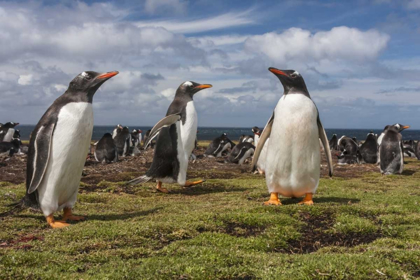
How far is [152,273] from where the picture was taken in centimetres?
498

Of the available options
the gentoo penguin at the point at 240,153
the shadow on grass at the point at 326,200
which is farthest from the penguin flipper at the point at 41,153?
the gentoo penguin at the point at 240,153

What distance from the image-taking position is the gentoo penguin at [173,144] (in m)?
12.1

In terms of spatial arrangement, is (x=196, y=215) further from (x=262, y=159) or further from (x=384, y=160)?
(x=384, y=160)

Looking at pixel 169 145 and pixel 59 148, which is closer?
pixel 59 148

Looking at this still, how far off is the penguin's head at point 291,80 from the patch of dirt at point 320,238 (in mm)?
2628

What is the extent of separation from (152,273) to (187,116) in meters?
7.78

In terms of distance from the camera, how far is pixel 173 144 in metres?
12.2

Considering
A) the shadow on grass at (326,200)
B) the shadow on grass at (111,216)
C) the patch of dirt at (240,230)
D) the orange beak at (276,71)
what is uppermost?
the orange beak at (276,71)

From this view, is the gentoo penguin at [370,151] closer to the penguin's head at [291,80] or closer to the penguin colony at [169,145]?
the penguin colony at [169,145]

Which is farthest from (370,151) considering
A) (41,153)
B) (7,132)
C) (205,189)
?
(7,132)

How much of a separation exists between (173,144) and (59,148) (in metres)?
5.08

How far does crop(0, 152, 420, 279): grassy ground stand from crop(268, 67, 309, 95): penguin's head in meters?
2.34

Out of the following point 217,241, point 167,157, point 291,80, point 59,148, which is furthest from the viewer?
point 167,157

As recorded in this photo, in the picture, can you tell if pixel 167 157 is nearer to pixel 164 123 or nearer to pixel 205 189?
pixel 164 123
